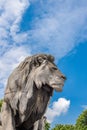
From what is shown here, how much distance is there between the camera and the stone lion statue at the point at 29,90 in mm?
7525

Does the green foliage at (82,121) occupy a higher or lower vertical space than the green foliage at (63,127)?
higher

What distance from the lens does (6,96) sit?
7.93m

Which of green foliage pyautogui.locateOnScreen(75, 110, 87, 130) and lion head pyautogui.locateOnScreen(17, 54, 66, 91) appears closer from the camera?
lion head pyautogui.locateOnScreen(17, 54, 66, 91)

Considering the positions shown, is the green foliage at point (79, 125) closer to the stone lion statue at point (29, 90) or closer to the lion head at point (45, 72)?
the stone lion statue at point (29, 90)

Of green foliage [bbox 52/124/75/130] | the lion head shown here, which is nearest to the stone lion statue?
the lion head

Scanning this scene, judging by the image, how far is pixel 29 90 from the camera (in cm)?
764

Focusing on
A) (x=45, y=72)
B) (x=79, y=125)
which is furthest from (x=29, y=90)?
(x=79, y=125)

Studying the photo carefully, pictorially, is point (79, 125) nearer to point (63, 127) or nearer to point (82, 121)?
point (82, 121)

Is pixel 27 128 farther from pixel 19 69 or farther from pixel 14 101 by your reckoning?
pixel 19 69

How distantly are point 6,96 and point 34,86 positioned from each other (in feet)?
2.27

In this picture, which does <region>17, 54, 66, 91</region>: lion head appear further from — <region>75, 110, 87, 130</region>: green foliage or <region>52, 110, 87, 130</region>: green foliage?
<region>75, 110, 87, 130</region>: green foliage

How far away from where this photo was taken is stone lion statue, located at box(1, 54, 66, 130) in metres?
7.53

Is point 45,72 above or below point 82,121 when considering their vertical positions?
below

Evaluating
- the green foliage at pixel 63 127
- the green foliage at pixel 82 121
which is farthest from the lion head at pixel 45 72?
the green foliage at pixel 82 121
